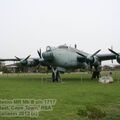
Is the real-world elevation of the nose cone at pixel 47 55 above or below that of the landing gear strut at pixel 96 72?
above

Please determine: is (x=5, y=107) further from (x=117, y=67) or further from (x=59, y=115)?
(x=117, y=67)

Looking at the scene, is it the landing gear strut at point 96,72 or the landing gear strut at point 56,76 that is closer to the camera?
the landing gear strut at point 56,76

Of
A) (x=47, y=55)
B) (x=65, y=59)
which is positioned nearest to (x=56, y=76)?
(x=47, y=55)

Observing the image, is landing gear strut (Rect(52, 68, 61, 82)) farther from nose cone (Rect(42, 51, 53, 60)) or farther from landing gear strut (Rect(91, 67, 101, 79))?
landing gear strut (Rect(91, 67, 101, 79))

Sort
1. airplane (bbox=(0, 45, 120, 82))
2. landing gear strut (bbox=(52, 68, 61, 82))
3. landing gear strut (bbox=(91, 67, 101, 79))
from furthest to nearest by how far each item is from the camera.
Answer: landing gear strut (bbox=(91, 67, 101, 79)), airplane (bbox=(0, 45, 120, 82)), landing gear strut (bbox=(52, 68, 61, 82))

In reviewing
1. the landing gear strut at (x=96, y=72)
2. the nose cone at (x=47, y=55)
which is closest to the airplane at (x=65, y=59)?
the nose cone at (x=47, y=55)

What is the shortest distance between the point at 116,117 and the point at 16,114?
10.3 ft

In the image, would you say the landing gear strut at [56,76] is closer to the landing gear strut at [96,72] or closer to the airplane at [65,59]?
the airplane at [65,59]

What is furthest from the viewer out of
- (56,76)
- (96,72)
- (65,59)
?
(96,72)

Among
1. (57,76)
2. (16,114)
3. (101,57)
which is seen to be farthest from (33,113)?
(101,57)

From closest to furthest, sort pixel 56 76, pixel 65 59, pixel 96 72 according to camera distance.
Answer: pixel 56 76
pixel 65 59
pixel 96 72

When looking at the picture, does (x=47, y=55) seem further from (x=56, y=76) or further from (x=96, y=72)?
(x=96, y=72)

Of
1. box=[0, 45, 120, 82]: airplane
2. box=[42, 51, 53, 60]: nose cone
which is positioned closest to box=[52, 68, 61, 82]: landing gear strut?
box=[0, 45, 120, 82]: airplane

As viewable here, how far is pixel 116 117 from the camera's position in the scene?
9805 mm
